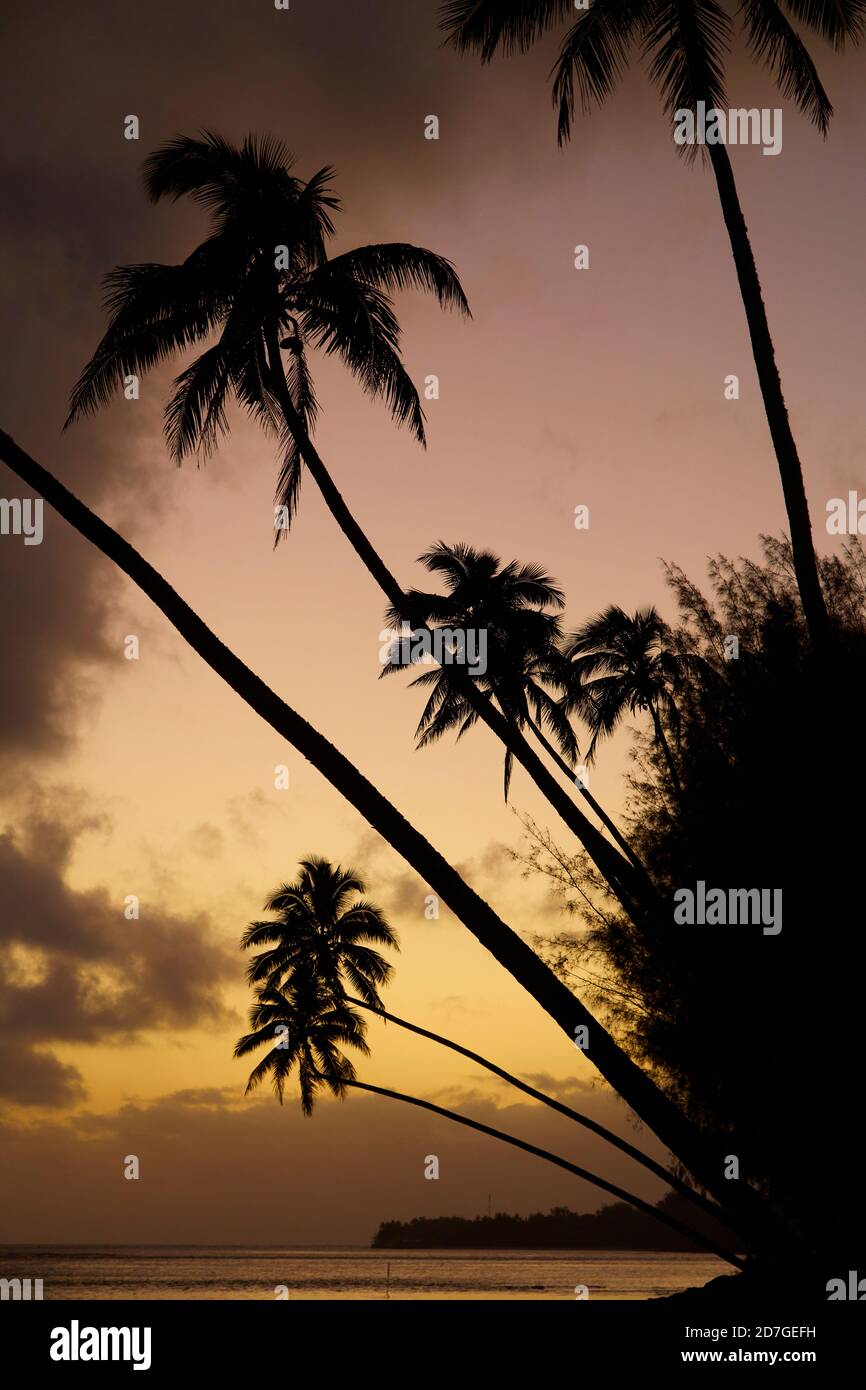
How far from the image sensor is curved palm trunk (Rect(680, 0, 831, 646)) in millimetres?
11547

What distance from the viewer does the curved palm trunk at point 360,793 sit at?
26.0 feet

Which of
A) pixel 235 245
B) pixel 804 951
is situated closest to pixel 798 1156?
pixel 804 951

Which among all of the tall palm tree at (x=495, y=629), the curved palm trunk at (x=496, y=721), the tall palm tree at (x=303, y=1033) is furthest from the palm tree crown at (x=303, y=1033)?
the curved palm trunk at (x=496, y=721)

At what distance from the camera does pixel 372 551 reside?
13.9 metres

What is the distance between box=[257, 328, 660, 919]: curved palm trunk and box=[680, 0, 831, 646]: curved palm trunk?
3.45m

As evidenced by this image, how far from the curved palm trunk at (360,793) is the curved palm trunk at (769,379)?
17.7ft

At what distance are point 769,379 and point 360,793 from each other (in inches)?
311

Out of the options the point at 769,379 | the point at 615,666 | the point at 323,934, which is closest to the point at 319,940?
the point at 323,934

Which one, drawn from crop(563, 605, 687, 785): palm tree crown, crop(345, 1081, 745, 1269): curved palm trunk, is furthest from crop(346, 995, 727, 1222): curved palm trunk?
crop(563, 605, 687, 785): palm tree crown

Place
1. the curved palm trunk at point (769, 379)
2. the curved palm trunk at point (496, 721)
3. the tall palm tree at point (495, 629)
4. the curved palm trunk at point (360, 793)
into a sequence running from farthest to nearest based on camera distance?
the tall palm tree at point (495, 629) < the curved palm trunk at point (496, 721) < the curved palm trunk at point (769, 379) < the curved palm trunk at point (360, 793)

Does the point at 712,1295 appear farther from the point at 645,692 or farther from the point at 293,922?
the point at 293,922

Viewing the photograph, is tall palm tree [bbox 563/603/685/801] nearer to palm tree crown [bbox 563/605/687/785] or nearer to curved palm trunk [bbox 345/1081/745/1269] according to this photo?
palm tree crown [bbox 563/605/687/785]

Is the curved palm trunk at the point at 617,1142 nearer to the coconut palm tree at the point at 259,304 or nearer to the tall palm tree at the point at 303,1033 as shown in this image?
the coconut palm tree at the point at 259,304

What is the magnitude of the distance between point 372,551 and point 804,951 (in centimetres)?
708
